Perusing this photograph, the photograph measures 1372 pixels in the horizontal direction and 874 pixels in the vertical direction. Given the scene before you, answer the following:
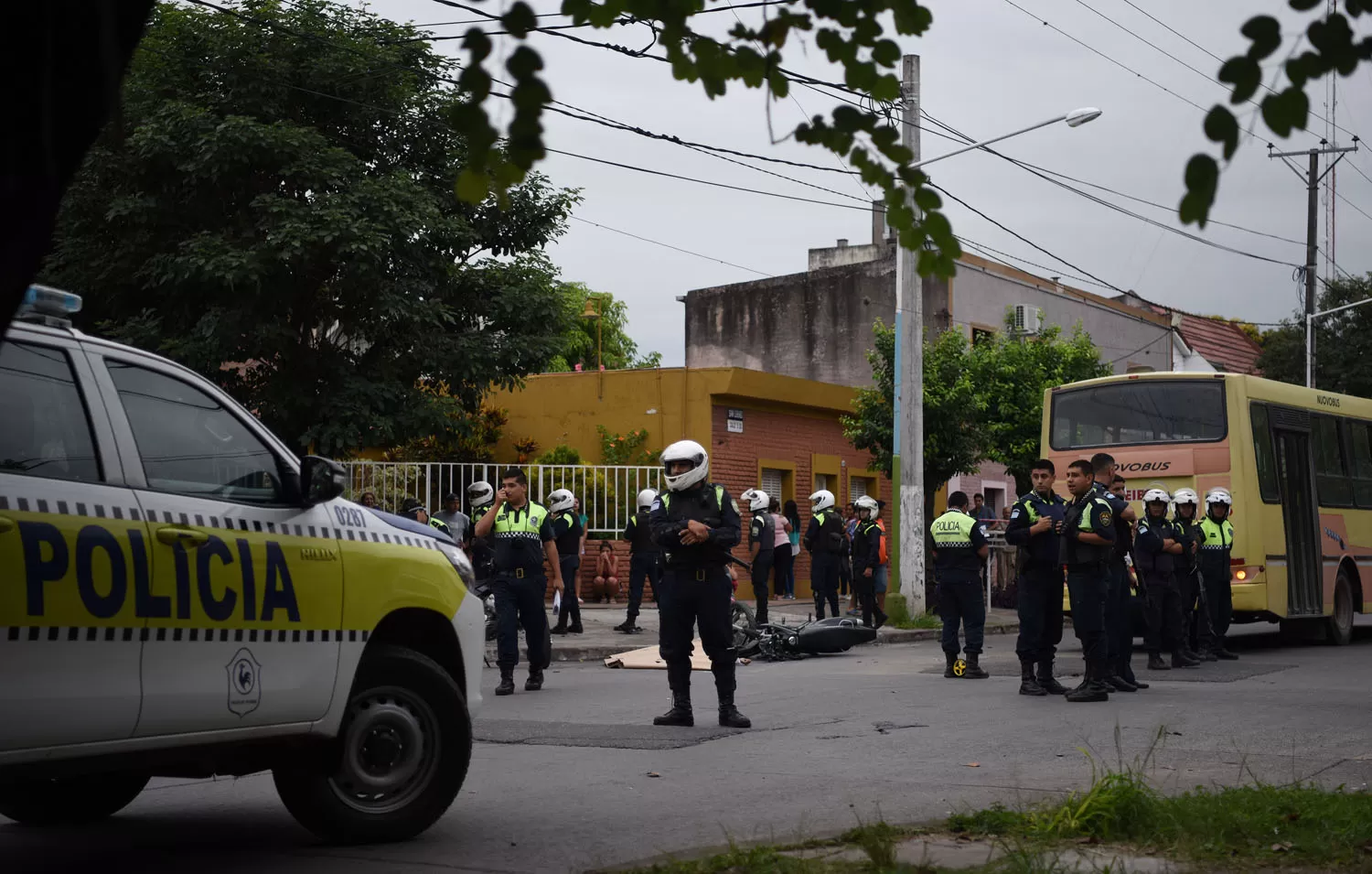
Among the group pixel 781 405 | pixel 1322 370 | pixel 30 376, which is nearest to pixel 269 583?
pixel 30 376

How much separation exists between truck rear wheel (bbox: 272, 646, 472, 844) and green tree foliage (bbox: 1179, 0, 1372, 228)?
4.25 meters

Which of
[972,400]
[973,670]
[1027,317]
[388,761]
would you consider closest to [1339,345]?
[1027,317]

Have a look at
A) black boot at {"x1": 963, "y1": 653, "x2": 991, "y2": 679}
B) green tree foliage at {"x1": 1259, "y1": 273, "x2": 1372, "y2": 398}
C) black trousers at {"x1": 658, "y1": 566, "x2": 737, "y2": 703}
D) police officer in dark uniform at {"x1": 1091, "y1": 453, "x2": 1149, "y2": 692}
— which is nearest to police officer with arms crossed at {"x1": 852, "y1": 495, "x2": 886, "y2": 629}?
black boot at {"x1": 963, "y1": 653, "x2": 991, "y2": 679}

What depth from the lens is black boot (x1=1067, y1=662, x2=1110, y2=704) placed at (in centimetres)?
1228

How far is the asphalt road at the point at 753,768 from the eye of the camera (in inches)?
247

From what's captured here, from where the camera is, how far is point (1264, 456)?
18781 mm

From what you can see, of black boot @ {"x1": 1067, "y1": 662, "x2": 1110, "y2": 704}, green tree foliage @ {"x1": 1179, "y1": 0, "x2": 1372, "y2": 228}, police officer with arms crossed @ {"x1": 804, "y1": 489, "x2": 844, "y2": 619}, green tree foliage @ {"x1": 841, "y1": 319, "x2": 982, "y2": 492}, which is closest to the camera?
green tree foliage @ {"x1": 1179, "y1": 0, "x2": 1372, "y2": 228}

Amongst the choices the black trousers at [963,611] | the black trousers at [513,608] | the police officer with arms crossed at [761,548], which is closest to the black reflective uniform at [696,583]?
the black trousers at [513,608]

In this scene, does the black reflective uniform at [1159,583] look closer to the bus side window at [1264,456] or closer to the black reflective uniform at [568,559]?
the bus side window at [1264,456]

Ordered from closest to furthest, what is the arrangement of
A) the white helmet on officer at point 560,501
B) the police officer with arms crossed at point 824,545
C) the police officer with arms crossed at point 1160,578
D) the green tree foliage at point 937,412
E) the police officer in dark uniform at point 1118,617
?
1. the police officer in dark uniform at point 1118,617
2. the police officer with arms crossed at point 1160,578
3. the white helmet on officer at point 560,501
4. the police officer with arms crossed at point 824,545
5. the green tree foliage at point 937,412

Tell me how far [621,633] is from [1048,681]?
8.75m

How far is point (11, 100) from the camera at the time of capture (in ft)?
10.3

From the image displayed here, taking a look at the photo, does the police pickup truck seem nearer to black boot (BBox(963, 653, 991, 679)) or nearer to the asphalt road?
the asphalt road

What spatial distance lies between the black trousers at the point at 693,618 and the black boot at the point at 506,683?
2.85m
